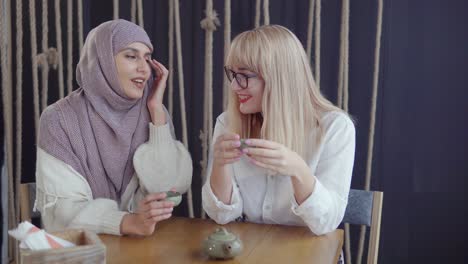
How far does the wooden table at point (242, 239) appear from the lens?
46.6 inches

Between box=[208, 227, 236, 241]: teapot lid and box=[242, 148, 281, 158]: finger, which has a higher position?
box=[242, 148, 281, 158]: finger

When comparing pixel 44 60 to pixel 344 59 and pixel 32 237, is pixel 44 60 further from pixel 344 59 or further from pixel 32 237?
pixel 32 237

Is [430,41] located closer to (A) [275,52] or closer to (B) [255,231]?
(A) [275,52]

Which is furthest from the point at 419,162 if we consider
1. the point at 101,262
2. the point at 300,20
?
the point at 101,262

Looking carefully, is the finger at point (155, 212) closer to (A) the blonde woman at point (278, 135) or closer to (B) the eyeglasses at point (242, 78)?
(A) the blonde woman at point (278, 135)

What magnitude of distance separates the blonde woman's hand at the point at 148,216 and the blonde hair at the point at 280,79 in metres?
0.42

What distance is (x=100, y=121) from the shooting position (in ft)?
5.48

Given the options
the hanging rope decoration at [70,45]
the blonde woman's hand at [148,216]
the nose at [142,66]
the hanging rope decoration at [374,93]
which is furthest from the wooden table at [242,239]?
the hanging rope decoration at [70,45]

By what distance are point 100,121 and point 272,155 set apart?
2.24ft

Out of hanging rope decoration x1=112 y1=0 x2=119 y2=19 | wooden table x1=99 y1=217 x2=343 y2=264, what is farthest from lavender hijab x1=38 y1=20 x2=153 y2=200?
hanging rope decoration x1=112 y1=0 x2=119 y2=19

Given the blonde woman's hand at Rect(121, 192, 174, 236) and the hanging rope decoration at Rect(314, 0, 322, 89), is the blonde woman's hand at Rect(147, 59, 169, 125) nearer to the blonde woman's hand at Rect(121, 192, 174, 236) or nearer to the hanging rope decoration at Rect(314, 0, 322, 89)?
the blonde woman's hand at Rect(121, 192, 174, 236)

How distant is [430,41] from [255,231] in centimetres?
110

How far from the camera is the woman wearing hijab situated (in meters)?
1.54

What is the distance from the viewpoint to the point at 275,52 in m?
1.52
